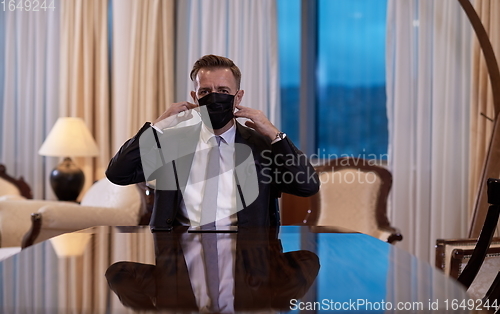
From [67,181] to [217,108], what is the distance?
2.50 metres

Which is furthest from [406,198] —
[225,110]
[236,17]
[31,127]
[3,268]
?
[3,268]

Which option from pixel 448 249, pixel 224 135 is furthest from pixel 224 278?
pixel 448 249

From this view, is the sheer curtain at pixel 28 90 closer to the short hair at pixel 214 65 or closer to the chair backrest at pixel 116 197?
the chair backrest at pixel 116 197

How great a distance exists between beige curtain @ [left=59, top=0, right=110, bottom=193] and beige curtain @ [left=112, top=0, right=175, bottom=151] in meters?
0.13

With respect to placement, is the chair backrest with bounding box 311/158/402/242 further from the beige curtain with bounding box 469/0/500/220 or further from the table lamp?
the table lamp

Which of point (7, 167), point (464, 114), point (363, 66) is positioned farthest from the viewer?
point (7, 167)

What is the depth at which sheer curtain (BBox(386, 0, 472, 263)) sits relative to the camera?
4.10 meters

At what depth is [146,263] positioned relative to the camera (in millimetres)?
1137

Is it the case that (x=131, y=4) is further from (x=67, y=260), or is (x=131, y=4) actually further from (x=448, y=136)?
(x=67, y=260)

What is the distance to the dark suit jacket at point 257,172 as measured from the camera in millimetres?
2027

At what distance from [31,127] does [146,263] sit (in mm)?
4050

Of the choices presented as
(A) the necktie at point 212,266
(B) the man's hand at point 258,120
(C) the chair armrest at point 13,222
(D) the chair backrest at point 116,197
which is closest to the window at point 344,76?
(D) the chair backrest at point 116,197

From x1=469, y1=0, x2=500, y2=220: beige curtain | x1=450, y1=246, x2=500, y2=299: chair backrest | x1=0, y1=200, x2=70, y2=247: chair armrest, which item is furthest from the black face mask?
x1=469, y1=0, x2=500, y2=220: beige curtain

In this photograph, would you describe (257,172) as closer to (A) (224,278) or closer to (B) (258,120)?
(B) (258,120)
